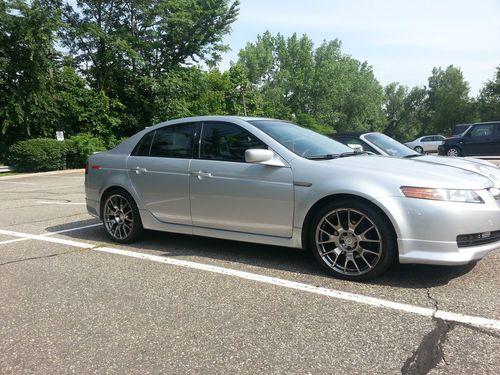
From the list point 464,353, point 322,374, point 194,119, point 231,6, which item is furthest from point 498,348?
point 231,6

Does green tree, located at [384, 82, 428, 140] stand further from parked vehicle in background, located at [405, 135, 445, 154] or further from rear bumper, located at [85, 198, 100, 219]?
rear bumper, located at [85, 198, 100, 219]

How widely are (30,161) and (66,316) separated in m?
21.0

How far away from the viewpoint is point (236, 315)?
3428 mm

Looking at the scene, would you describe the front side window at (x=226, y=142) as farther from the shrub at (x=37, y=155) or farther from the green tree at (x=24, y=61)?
the green tree at (x=24, y=61)

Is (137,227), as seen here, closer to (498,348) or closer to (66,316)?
(66,316)

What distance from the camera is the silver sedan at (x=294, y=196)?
3.79 m

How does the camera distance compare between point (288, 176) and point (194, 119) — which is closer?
point (288, 176)

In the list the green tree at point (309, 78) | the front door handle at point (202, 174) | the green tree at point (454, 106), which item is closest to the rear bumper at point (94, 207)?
the front door handle at point (202, 174)

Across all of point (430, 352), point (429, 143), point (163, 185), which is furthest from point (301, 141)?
point (429, 143)

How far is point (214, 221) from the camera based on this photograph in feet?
16.1

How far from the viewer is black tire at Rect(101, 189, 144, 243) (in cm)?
566

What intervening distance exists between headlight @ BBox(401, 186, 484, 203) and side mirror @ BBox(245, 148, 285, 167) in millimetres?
1236

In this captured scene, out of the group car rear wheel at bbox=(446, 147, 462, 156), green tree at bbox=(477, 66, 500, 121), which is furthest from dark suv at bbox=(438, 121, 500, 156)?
green tree at bbox=(477, 66, 500, 121)

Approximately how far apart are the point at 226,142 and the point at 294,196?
1.09m
